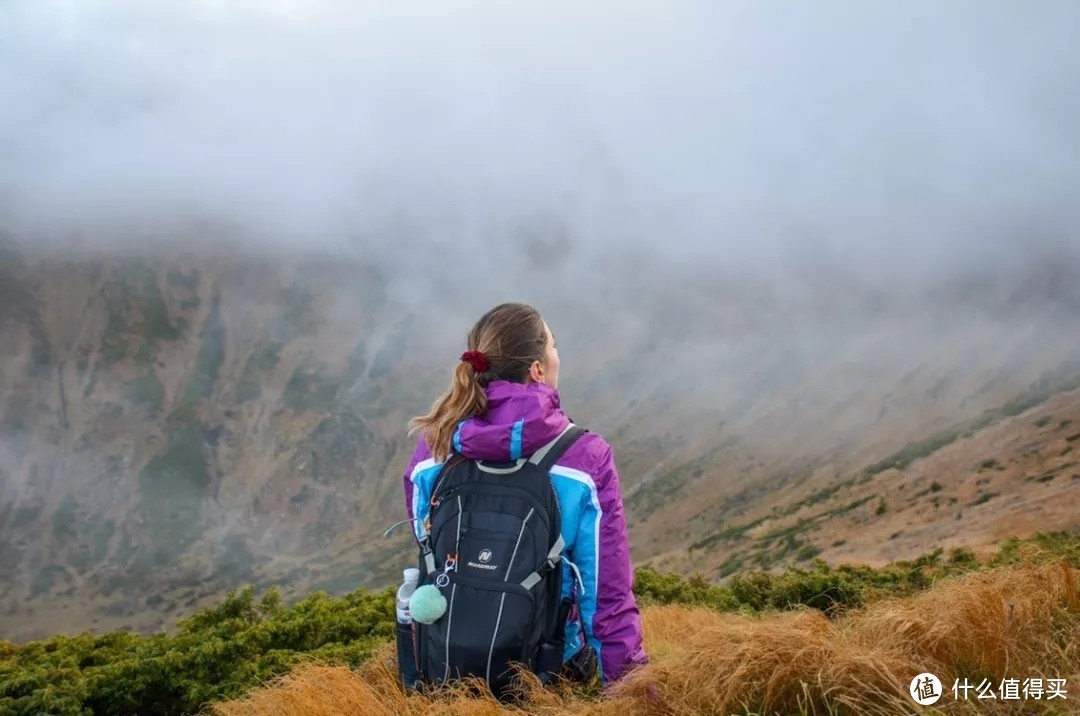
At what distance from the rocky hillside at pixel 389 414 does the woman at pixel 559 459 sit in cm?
3599

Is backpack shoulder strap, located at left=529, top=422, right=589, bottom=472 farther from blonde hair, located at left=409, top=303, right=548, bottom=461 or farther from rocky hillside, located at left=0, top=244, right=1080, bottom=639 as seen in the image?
rocky hillside, located at left=0, top=244, right=1080, bottom=639

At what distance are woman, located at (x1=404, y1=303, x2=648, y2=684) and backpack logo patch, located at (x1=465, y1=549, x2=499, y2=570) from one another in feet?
1.29

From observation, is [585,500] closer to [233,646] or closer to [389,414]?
[233,646]

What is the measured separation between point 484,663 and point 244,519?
481 feet

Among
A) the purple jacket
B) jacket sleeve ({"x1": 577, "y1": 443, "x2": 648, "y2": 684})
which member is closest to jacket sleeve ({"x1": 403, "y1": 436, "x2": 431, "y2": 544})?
the purple jacket

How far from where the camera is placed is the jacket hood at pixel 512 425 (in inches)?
141

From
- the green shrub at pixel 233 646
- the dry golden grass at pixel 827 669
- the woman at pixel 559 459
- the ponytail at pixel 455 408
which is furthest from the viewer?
the green shrub at pixel 233 646

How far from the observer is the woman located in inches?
143

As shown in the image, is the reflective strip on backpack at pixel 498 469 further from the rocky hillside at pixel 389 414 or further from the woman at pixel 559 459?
the rocky hillside at pixel 389 414

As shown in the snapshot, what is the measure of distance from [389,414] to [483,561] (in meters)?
161

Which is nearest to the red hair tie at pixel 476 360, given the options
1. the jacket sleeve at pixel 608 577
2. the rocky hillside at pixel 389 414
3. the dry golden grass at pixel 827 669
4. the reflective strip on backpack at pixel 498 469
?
the reflective strip on backpack at pixel 498 469


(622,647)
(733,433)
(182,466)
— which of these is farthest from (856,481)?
(182,466)

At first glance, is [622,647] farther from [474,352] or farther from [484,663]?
[474,352]

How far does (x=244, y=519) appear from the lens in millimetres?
137000
